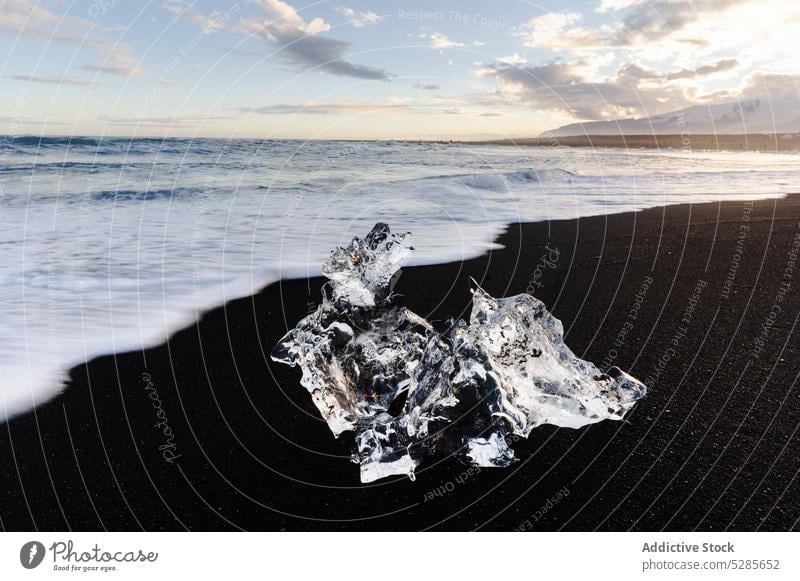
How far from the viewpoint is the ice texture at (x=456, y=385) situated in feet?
10.5

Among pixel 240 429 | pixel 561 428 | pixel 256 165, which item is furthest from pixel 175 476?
pixel 256 165

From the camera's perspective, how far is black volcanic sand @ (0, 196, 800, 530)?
2986mm

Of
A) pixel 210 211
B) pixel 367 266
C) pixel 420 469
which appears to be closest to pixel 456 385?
pixel 420 469

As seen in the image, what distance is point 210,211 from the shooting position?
1186cm

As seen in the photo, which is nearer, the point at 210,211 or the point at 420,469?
the point at 420,469

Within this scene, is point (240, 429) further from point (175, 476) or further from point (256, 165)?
point (256, 165)

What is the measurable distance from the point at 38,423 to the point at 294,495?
6.01 ft

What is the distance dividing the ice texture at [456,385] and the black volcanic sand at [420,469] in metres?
0.14
